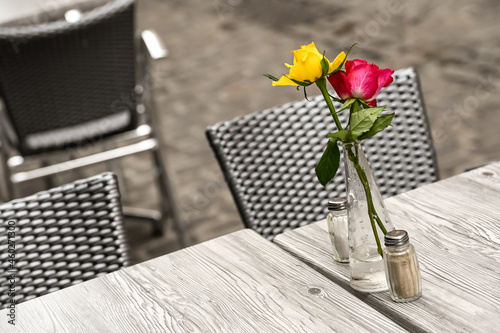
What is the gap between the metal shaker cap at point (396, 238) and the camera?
93 cm

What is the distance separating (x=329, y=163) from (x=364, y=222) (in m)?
0.09

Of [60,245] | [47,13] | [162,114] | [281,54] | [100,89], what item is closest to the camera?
[60,245]

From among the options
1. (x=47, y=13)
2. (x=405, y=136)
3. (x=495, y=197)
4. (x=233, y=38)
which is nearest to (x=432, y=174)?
(x=405, y=136)

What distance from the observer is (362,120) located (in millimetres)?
930

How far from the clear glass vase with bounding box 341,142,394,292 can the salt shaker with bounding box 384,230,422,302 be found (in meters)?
0.03

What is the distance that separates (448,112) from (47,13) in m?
1.84

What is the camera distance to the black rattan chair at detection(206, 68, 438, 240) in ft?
5.16

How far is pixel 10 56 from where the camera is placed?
2332mm

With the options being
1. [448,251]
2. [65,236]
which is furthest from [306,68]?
[65,236]

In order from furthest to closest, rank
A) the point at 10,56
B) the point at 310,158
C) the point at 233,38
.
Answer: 1. the point at 233,38
2. the point at 10,56
3. the point at 310,158

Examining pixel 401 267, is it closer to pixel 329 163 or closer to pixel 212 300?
pixel 329 163

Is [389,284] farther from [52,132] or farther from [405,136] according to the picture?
[52,132]

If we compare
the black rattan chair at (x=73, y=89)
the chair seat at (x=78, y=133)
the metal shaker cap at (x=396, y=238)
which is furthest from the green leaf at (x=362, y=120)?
the chair seat at (x=78, y=133)

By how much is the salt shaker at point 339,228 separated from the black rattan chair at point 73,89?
57.8 inches
